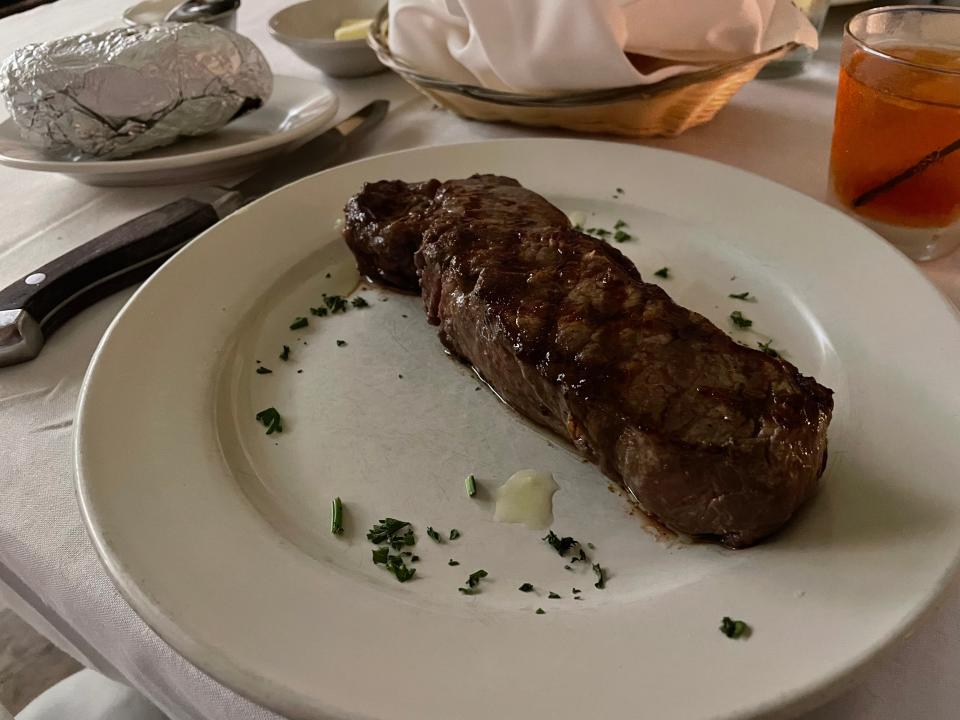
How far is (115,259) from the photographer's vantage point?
188 cm

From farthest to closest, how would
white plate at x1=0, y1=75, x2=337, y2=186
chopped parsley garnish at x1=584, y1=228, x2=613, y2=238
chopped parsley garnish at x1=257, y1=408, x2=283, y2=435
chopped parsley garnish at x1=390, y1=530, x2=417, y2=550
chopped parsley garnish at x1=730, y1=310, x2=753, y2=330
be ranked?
1. white plate at x1=0, y1=75, x2=337, y2=186
2. chopped parsley garnish at x1=584, y1=228, x2=613, y2=238
3. chopped parsley garnish at x1=730, y1=310, x2=753, y2=330
4. chopped parsley garnish at x1=257, y1=408, x2=283, y2=435
5. chopped parsley garnish at x1=390, y1=530, x2=417, y2=550

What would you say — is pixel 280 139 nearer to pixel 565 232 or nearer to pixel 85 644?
pixel 565 232

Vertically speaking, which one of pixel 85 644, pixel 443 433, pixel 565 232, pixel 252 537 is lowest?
pixel 85 644

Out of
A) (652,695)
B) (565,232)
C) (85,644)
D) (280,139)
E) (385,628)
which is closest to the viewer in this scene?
(652,695)

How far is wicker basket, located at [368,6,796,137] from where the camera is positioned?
2195 mm

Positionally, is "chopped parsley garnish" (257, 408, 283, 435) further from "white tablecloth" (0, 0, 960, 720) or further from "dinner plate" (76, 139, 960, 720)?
"white tablecloth" (0, 0, 960, 720)

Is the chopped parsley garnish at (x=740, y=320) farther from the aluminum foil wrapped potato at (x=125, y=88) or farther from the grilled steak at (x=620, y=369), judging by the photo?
the aluminum foil wrapped potato at (x=125, y=88)

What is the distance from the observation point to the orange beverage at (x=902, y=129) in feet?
5.74

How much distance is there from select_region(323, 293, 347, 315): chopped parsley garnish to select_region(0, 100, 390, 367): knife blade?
45 cm

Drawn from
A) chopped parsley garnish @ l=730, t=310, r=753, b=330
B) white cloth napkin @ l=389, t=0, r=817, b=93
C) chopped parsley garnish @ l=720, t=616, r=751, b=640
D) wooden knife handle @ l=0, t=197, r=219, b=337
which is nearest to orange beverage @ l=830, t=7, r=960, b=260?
white cloth napkin @ l=389, t=0, r=817, b=93

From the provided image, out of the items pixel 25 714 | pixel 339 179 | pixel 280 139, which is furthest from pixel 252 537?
pixel 280 139

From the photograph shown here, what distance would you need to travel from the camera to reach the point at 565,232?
64.7 inches

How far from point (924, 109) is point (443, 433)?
1316 mm

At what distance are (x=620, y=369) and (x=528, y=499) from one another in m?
0.28
